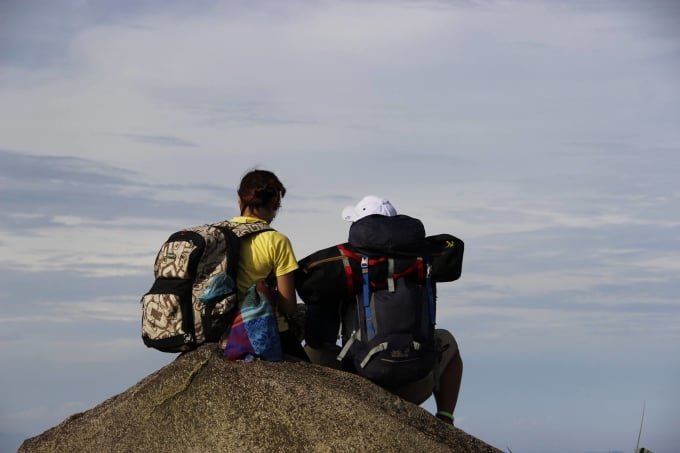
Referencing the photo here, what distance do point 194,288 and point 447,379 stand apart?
2991mm

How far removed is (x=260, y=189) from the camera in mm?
9742

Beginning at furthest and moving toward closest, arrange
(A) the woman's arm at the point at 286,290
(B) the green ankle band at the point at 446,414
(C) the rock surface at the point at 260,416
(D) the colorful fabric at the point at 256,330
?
(B) the green ankle band at the point at 446,414, (A) the woman's arm at the point at 286,290, (D) the colorful fabric at the point at 256,330, (C) the rock surface at the point at 260,416

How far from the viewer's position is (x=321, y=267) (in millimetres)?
9742

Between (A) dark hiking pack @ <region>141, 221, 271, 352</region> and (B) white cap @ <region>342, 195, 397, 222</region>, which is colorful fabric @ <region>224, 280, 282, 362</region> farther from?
(B) white cap @ <region>342, 195, 397, 222</region>

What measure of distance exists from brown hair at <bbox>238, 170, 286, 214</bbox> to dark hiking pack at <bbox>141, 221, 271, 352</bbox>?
0.92 ft

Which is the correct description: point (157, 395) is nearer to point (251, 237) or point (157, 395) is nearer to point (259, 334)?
point (259, 334)

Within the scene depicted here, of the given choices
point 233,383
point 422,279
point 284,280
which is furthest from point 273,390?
point 422,279

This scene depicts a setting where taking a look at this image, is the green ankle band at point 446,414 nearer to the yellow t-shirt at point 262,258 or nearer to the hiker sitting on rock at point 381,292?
the hiker sitting on rock at point 381,292

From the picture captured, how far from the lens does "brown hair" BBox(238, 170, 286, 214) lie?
9758mm

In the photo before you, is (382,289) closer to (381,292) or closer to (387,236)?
(381,292)

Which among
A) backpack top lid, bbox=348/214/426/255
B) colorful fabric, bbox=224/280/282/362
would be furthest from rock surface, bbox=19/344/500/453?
backpack top lid, bbox=348/214/426/255

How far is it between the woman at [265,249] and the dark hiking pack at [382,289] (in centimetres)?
29

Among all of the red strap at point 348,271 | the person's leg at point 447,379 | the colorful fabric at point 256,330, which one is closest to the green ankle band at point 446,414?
the person's leg at point 447,379

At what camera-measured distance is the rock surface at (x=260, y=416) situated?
29.3ft
